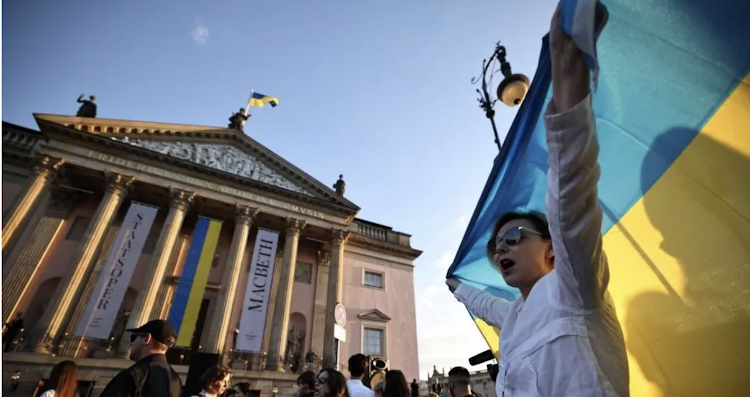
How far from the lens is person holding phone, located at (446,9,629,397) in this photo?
3.55 ft

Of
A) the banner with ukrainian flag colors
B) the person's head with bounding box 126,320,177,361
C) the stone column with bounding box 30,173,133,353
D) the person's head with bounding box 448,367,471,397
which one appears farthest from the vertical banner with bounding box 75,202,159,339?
the person's head with bounding box 448,367,471,397

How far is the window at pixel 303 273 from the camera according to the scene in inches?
800

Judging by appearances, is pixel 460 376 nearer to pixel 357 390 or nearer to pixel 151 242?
pixel 357 390

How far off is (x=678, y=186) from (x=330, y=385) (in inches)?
145

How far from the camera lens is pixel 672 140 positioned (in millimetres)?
2264

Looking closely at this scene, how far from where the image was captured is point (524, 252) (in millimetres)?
1702

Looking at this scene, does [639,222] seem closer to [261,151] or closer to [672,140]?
[672,140]

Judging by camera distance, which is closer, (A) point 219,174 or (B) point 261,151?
(A) point 219,174

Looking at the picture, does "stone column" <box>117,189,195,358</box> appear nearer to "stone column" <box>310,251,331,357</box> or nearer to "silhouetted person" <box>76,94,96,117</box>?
"silhouetted person" <box>76,94,96,117</box>

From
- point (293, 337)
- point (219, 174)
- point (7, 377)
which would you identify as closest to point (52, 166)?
point (219, 174)

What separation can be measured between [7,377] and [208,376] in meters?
12.2

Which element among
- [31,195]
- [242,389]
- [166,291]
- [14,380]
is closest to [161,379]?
[242,389]

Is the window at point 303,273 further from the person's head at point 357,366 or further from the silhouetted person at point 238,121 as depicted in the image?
the person's head at point 357,366

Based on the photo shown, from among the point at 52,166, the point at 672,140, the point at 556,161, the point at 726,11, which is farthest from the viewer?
the point at 52,166
